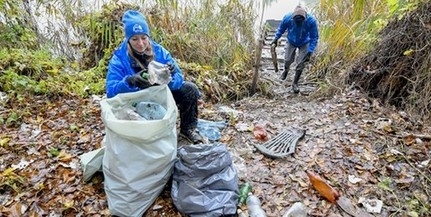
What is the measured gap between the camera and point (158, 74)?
6.51 ft

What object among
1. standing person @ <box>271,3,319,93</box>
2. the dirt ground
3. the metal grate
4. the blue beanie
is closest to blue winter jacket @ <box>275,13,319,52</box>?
standing person @ <box>271,3,319,93</box>

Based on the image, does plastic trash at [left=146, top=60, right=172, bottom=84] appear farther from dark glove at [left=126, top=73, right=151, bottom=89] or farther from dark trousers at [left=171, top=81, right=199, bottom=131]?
dark trousers at [left=171, top=81, right=199, bottom=131]

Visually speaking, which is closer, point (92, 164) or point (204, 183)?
point (204, 183)

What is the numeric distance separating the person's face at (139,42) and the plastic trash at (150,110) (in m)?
0.38

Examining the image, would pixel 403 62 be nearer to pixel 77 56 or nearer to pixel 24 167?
pixel 24 167

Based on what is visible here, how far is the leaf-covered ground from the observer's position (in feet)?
6.61

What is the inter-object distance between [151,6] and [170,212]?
3350 millimetres

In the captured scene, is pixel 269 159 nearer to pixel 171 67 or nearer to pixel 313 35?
pixel 171 67

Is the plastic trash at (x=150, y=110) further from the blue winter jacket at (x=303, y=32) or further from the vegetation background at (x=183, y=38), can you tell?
the blue winter jacket at (x=303, y=32)

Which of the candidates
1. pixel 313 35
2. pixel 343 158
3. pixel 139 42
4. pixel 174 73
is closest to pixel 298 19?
pixel 313 35

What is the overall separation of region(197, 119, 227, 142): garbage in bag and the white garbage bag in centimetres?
76

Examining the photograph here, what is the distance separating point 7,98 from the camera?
3.12 metres

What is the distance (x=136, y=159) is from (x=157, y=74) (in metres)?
0.50

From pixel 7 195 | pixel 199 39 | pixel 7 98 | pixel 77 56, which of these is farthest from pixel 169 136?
pixel 77 56
